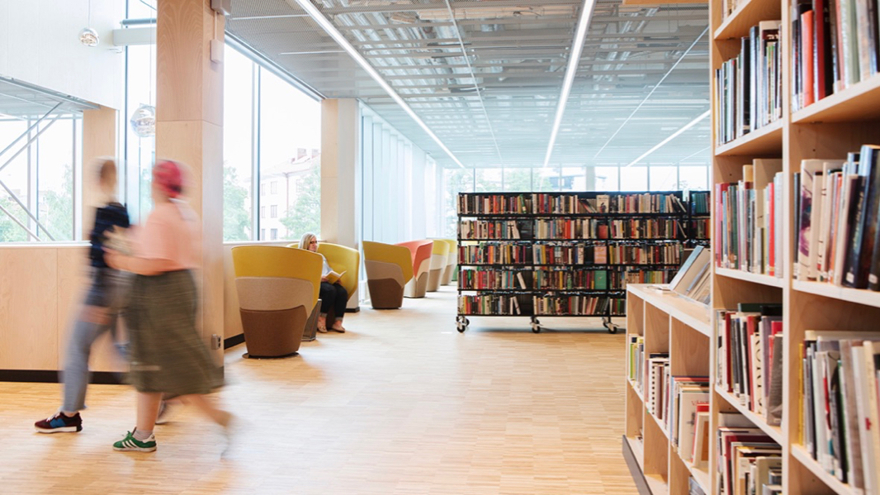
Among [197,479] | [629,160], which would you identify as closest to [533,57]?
[197,479]

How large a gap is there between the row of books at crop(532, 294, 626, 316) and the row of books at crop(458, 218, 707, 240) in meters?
0.74

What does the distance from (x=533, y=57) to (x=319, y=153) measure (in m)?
3.99

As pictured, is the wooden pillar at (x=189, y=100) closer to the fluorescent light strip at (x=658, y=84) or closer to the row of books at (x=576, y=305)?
the row of books at (x=576, y=305)

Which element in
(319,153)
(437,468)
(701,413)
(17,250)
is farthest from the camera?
(319,153)

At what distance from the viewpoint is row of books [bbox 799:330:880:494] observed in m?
1.26

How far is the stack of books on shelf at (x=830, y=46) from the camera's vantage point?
131cm

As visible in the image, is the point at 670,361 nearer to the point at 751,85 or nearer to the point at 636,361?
the point at 636,361

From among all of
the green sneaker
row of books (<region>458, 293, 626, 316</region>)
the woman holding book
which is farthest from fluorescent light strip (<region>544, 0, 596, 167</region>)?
the green sneaker

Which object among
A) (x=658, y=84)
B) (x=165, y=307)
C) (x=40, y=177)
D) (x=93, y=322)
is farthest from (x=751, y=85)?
(x=40, y=177)

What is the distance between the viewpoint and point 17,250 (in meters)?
5.34

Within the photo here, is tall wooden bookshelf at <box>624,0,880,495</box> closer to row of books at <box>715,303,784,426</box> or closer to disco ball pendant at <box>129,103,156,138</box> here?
row of books at <box>715,303,784,426</box>

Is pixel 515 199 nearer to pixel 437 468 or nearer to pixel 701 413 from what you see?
pixel 437 468

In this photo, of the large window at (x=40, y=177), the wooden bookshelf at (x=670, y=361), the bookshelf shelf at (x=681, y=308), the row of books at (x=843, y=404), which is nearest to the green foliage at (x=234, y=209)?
the large window at (x=40, y=177)

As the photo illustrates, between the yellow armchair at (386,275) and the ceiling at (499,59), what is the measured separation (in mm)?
2424
